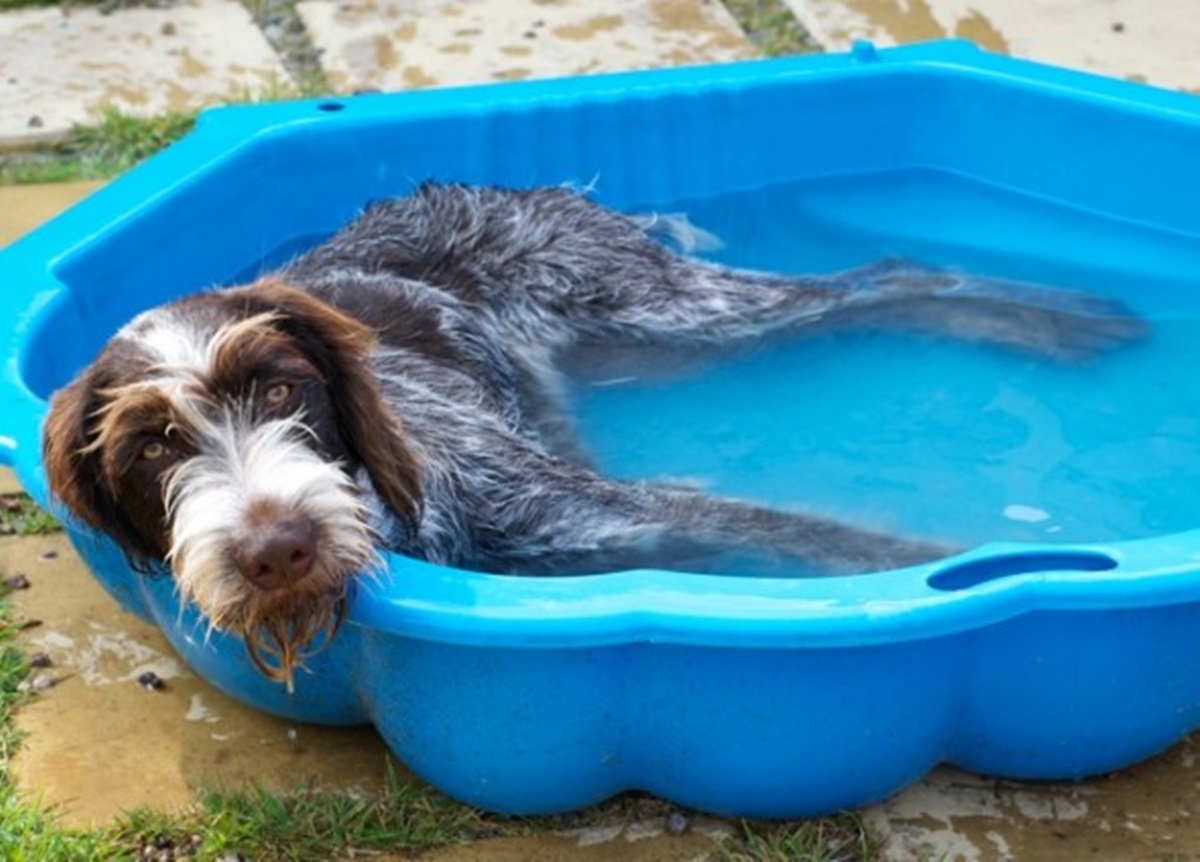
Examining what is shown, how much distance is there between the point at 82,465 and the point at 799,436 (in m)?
2.21

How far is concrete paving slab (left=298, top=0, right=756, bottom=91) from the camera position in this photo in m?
6.61

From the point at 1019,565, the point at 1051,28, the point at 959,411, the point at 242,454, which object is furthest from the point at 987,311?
the point at 242,454

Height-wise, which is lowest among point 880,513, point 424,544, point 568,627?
point 880,513

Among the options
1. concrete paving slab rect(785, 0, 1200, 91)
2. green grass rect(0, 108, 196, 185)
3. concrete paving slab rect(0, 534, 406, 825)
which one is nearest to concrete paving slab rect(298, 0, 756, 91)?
concrete paving slab rect(785, 0, 1200, 91)

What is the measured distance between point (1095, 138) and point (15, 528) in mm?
3236

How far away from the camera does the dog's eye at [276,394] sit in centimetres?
327

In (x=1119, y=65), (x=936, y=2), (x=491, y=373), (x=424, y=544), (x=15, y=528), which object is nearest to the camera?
(x=424, y=544)

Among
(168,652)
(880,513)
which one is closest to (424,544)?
(168,652)

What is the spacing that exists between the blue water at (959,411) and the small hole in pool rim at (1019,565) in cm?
129

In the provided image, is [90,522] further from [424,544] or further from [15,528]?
[15,528]

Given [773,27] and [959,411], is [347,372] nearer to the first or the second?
[959,411]

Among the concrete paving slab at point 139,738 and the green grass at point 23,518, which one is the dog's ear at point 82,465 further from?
the green grass at point 23,518

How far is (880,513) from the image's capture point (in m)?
4.68

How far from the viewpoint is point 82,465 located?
11.0ft
